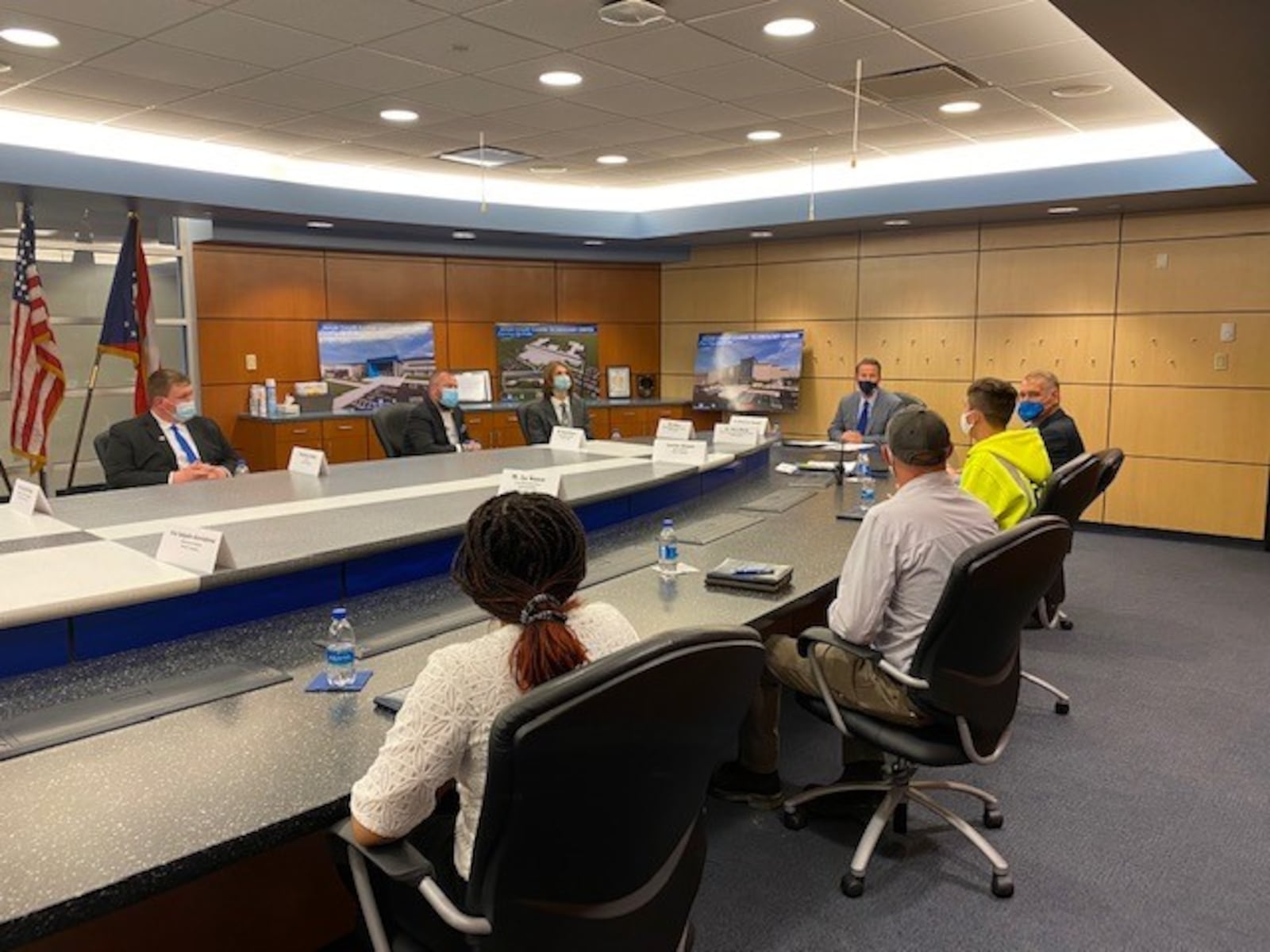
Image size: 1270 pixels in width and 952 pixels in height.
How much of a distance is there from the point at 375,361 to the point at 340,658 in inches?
241

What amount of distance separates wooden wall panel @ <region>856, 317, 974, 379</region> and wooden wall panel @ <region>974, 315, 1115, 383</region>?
0.38 feet

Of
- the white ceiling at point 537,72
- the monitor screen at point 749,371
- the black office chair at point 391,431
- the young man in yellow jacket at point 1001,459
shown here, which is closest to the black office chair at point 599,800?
the young man in yellow jacket at point 1001,459

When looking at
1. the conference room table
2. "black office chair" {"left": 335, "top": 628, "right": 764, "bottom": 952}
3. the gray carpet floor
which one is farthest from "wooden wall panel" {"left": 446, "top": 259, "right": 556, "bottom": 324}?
"black office chair" {"left": 335, "top": 628, "right": 764, "bottom": 952}

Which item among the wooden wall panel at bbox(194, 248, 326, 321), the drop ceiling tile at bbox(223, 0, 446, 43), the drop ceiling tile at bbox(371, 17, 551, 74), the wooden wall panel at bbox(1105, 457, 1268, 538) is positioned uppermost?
the drop ceiling tile at bbox(371, 17, 551, 74)

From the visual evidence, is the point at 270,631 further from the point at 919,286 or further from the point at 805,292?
the point at 805,292

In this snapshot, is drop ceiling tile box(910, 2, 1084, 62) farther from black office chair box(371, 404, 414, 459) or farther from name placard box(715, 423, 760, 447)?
black office chair box(371, 404, 414, 459)

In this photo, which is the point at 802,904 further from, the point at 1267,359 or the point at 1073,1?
the point at 1267,359

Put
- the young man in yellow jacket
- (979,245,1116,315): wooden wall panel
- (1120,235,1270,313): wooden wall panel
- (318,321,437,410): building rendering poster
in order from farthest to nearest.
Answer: (318,321,437,410): building rendering poster < (979,245,1116,315): wooden wall panel < (1120,235,1270,313): wooden wall panel < the young man in yellow jacket

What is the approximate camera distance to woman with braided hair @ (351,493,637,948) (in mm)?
1338

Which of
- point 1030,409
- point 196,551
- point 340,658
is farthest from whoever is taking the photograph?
point 1030,409

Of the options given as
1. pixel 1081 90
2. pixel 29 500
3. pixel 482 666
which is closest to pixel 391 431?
pixel 29 500

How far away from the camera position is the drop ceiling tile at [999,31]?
137 inches

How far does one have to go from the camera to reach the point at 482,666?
4.47 ft

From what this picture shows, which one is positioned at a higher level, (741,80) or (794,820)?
(741,80)
